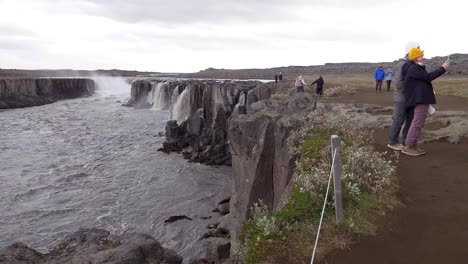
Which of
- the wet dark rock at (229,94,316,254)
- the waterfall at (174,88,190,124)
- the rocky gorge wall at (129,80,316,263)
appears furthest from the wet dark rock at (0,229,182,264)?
the waterfall at (174,88,190,124)

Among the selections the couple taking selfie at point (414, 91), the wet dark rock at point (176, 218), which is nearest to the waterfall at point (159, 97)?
the wet dark rock at point (176, 218)

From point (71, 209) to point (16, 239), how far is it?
11.0ft

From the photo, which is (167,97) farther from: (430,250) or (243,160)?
(430,250)

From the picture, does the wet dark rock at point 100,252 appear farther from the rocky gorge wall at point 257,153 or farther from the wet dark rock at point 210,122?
the wet dark rock at point 210,122

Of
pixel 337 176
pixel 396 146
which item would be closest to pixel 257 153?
pixel 396 146

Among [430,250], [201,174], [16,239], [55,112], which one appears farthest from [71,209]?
[55,112]

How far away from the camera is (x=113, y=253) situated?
8.16 metres

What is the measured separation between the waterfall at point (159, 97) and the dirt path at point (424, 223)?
48.7 meters

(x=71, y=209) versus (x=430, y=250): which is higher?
(x=430, y=250)

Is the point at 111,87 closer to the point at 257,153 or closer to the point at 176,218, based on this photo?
the point at 176,218

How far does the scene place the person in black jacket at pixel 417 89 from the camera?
8.88 metres

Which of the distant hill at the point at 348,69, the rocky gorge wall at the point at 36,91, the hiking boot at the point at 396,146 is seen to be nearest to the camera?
the hiking boot at the point at 396,146

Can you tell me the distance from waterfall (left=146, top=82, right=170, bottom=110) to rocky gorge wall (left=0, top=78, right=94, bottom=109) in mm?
24169

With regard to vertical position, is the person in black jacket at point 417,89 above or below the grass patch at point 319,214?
above
